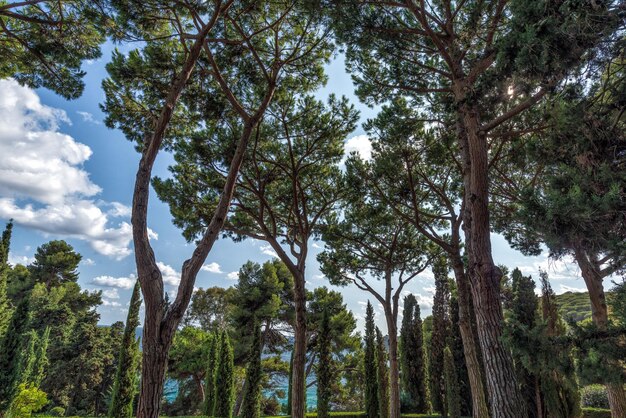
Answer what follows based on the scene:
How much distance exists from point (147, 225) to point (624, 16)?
15.8ft

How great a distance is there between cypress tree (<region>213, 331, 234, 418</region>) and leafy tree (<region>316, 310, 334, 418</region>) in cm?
317

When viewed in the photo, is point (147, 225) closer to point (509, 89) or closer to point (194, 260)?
point (194, 260)

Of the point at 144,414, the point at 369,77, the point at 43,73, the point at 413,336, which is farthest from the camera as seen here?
the point at 413,336

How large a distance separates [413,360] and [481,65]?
15025mm

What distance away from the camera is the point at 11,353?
1070cm

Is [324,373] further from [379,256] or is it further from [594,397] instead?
[594,397]

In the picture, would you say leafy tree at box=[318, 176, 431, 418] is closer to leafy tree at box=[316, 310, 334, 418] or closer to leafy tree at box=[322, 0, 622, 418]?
leafy tree at box=[316, 310, 334, 418]

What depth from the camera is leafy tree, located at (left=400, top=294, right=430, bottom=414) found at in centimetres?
1530

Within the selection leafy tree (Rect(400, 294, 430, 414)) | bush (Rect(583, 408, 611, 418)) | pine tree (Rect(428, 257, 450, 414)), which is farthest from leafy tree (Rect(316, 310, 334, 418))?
bush (Rect(583, 408, 611, 418))

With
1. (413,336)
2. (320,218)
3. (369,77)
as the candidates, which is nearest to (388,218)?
(320,218)

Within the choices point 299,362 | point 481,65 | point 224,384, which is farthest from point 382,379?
point 481,65

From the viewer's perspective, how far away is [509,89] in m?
3.81

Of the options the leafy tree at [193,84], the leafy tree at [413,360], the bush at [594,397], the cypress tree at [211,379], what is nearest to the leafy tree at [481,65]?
the leafy tree at [193,84]

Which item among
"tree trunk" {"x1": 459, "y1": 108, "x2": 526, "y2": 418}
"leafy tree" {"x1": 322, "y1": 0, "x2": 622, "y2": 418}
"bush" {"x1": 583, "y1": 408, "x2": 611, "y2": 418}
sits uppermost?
"leafy tree" {"x1": 322, "y1": 0, "x2": 622, "y2": 418}
